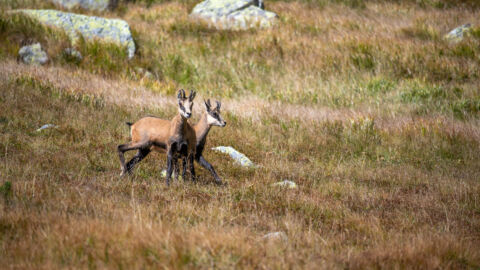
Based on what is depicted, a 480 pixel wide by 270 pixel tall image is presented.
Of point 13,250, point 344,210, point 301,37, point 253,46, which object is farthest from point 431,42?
point 13,250

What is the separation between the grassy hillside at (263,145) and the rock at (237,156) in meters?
0.30

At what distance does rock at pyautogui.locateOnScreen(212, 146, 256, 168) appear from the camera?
9.10m

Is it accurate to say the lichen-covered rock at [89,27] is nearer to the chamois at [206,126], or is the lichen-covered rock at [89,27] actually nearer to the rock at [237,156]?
the rock at [237,156]

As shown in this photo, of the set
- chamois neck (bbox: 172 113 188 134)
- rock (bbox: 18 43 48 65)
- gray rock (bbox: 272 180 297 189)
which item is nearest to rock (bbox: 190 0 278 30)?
rock (bbox: 18 43 48 65)

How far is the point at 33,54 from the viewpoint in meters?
15.6

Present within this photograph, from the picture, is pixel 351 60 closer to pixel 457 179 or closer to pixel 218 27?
pixel 218 27

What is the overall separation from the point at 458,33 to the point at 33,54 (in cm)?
1460

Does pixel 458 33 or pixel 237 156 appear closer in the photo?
pixel 237 156

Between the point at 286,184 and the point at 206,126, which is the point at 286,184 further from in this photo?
the point at 206,126

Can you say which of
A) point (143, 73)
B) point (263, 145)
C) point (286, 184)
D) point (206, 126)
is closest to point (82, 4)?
point (143, 73)

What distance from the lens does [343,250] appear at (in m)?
5.09

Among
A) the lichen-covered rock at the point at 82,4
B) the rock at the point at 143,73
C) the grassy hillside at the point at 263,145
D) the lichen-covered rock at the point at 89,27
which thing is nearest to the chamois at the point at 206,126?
the grassy hillside at the point at 263,145

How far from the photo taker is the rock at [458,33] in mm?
18438

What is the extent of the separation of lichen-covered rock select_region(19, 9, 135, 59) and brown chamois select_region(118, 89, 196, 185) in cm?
1021
